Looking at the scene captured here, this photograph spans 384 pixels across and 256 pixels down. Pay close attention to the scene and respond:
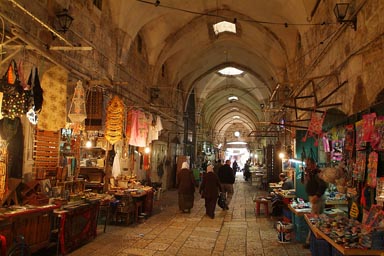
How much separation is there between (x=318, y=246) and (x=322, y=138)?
3.01m

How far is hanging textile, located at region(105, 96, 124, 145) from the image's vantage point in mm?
7863

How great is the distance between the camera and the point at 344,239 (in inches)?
147

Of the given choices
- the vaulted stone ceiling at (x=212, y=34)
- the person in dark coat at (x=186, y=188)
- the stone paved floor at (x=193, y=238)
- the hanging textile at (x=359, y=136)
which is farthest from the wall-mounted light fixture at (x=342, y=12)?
the person in dark coat at (x=186, y=188)

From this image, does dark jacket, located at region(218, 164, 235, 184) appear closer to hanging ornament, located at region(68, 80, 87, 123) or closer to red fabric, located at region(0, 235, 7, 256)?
hanging ornament, located at region(68, 80, 87, 123)

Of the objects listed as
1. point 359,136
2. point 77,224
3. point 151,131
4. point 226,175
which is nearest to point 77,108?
point 77,224

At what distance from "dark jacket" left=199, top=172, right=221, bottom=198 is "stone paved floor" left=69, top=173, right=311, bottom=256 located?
0.63 m

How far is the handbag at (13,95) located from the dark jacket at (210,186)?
5694 millimetres

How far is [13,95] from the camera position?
4.52m

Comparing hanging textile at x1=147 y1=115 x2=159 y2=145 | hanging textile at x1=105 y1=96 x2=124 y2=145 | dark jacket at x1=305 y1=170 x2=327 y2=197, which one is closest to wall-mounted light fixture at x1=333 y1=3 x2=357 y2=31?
dark jacket at x1=305 y1=170 x2=327 y2=197

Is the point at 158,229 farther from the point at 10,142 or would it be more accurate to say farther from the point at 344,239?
the point at 344,239

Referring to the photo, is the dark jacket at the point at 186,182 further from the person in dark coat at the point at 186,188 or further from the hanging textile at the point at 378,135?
the hanging textile at the point at 378,135

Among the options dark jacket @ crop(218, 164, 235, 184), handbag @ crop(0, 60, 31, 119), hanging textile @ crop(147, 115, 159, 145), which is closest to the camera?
handbag @ crop(0, 60, 31, 119)

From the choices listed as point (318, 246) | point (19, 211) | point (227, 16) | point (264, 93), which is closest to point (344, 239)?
point (318, 246)

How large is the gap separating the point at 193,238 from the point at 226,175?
3913mm
